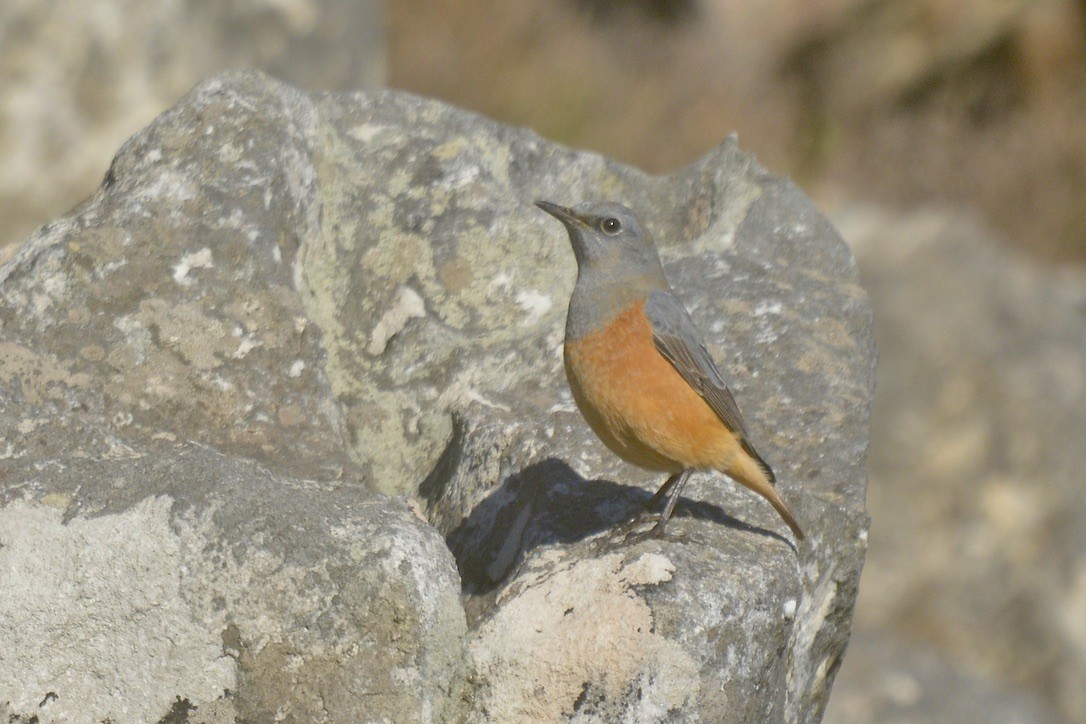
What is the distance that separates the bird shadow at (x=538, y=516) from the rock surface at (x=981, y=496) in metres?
4.53

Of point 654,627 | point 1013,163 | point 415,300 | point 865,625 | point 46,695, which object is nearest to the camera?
point 46,695

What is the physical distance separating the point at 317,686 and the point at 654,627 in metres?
0.91

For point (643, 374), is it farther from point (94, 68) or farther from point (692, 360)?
point (94, 68)

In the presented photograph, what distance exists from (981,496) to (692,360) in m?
5.42

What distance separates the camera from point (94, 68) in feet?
30.7

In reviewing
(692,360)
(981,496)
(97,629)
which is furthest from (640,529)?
(981,496)

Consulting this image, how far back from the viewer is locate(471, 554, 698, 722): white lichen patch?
11.0ft

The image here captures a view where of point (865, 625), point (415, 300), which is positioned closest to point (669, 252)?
point (415, 300)

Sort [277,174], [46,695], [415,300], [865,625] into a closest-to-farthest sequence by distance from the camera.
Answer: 1. [46,695]
2. [277,174]
3. [415,300]
4. [865,625]

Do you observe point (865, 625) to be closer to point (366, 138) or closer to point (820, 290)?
point (820, 290)

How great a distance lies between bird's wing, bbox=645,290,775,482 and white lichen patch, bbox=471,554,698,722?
2.51 feet

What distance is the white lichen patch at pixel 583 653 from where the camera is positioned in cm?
334

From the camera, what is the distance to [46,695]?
3.17 metres

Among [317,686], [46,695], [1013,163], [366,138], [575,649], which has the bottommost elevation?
[46,695]
